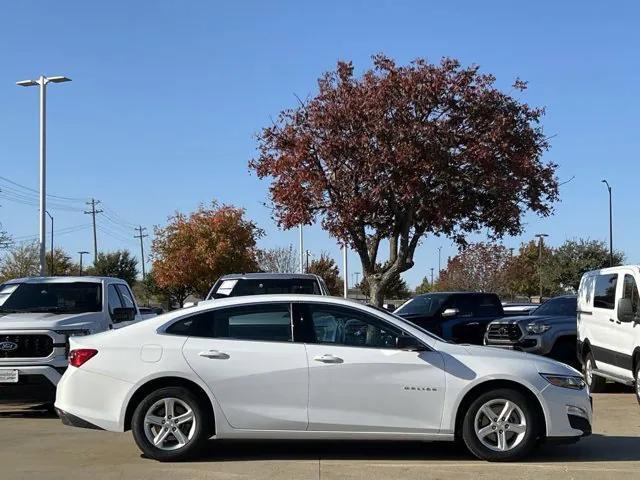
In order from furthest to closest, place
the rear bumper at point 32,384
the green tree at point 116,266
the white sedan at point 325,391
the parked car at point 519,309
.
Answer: the green tree at point 116,266 → the parked car at point 519,309 → the rear bumper at point 32,384 → the white sedan at point 325,391

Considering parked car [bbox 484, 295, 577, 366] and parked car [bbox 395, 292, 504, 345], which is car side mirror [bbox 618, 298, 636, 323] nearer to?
parked car [bbox 484, 295, 577, 366]

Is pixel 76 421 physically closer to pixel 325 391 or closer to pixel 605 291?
pixel 325 391

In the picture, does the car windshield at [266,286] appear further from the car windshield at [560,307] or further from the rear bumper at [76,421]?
the car windshield at [560,307]

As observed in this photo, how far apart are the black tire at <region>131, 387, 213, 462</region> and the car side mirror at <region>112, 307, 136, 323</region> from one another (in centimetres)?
472

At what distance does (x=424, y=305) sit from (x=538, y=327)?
11.2 feet

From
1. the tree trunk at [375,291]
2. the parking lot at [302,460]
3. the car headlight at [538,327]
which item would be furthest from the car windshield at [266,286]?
the tree trunk at [375,291]

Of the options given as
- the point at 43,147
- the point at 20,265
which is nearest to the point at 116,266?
the point at 20,265

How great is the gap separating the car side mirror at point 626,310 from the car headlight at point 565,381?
12.6 ft

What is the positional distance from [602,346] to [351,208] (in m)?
7.74

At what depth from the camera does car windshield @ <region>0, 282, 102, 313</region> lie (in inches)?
465

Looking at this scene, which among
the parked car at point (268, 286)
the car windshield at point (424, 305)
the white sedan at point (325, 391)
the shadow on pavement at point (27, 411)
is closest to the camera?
the white sedan at point (325, 391)

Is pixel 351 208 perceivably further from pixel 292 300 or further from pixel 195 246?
pixel 195 246

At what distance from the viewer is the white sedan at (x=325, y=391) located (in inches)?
294

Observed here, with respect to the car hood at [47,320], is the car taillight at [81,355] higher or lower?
lower
